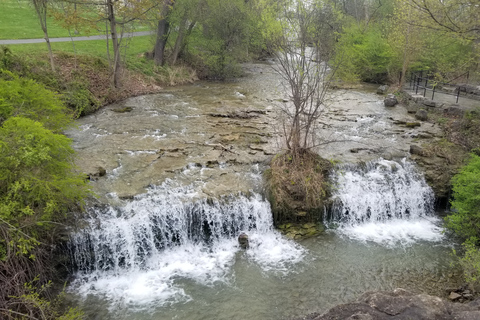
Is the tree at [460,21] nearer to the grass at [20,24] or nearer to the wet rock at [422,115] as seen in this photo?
the wet rock at [422,115]

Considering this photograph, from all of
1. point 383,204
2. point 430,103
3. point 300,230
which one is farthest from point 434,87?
point 300,230

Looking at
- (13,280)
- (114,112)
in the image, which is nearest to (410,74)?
(114,112)

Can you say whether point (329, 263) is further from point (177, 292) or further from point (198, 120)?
point (198, 120)

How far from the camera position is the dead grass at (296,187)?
1024 centimetres

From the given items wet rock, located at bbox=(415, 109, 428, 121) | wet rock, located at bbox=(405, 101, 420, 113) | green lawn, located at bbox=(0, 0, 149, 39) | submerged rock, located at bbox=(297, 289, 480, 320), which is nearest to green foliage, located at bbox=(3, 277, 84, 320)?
submerged rock, located at bbox=(297, 289, 480, 320)

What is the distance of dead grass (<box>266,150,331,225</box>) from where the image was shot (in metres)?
10.2

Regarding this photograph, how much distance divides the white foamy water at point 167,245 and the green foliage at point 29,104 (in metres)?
2.74

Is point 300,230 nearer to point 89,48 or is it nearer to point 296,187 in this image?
point 296,187

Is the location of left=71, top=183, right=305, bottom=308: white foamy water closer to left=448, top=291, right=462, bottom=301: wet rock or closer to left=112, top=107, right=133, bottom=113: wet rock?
left=448, top=291, right=462, bottom=301: wet rock

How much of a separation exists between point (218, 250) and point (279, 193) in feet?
7.94

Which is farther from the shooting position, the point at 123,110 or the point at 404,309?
the point at 123,110

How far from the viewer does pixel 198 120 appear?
1609 cm

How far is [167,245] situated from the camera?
9.34 m

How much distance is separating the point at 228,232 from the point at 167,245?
1.68 meters
